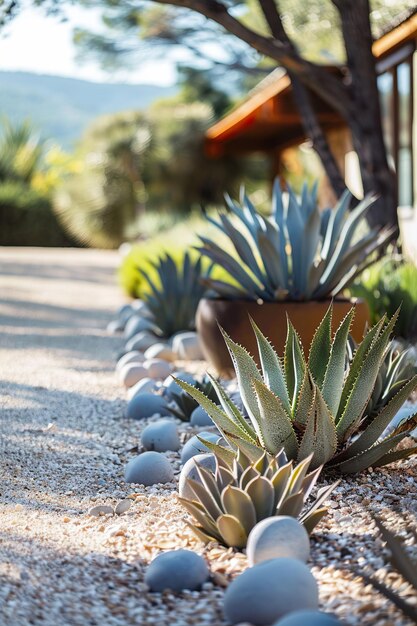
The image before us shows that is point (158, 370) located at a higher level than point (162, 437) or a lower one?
lower

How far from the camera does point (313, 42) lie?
14.6 m

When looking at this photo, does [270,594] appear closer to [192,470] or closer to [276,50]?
[192,470]

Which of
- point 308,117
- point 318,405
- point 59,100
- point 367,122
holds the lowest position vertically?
point 59,100

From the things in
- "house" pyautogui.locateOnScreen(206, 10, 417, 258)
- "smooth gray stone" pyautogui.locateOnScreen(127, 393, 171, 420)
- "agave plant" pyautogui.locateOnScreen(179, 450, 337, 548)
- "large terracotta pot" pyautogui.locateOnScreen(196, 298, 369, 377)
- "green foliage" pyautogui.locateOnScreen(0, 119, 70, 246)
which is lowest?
"green foliage" pyautogui.locateOnScreen(0, 119, 70, 246)

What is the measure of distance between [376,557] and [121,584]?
0.74 m

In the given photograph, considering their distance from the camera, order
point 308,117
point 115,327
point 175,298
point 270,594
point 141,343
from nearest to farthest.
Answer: point 270,594 < point 141,343 < point 175,298 < point 115,327 < point 308,117

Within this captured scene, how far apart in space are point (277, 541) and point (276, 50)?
19.3 feet

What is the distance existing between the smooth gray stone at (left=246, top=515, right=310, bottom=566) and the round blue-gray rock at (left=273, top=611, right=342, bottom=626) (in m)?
0.44

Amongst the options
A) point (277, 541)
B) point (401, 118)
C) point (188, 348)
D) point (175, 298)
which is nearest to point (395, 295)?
point (188, 348)

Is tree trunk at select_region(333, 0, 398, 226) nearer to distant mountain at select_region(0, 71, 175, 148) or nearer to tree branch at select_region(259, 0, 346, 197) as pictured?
tree branch at select_region(259, 0, 346, 197)

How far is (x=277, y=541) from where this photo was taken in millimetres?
2539

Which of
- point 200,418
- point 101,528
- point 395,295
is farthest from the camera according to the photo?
point 395,295

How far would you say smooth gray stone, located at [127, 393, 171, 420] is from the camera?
4.80m

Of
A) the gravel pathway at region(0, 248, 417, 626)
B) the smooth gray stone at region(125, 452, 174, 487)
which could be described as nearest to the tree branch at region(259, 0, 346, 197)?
the gravel pathway at region(0, 248, 417, 626)
